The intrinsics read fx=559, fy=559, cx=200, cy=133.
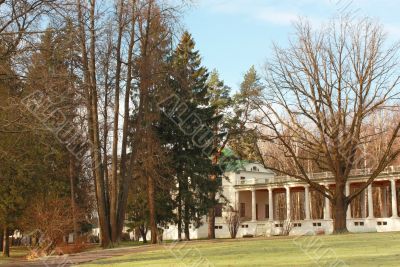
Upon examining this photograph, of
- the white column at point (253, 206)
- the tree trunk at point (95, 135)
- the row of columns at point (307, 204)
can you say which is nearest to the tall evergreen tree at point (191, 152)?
the tree trunk at point (95, 135)

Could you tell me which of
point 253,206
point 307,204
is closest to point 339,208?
point 307,204

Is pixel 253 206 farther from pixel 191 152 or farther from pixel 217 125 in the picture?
pixel 191 152

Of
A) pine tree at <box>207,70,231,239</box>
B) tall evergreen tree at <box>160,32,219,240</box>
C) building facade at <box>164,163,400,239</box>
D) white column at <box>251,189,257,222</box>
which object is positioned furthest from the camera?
white column at <box>251,189,257,222</box>

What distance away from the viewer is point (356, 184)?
56156 mm

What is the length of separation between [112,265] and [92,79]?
12.6 meters

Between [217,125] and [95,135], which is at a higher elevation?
[217,125]

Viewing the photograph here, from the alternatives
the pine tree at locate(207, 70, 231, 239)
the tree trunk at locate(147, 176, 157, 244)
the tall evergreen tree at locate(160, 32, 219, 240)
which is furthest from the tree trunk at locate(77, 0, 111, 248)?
the pine tree at locate(207, 70, 231, 239)

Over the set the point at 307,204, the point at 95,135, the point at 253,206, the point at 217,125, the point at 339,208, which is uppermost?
the point at 217,125

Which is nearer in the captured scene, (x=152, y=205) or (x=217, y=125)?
(x=152, y=205)

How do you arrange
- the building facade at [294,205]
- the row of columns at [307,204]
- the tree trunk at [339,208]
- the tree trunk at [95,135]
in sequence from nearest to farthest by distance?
the tree trunk at [95,135] < the tree trunk at [339,208] < the building facade at [294,205] < the row of columns at [307,204]

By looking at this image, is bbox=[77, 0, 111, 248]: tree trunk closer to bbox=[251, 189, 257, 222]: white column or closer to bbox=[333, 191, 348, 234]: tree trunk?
bbox=[333, 191, 348, 234]: tree trunk

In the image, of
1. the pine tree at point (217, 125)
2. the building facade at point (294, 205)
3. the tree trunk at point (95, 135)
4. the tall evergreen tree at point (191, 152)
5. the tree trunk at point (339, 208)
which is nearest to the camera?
the tree trunk at point (95, 135)

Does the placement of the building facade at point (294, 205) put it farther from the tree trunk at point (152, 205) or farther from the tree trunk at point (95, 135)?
the tree trunk at point (95, 135)

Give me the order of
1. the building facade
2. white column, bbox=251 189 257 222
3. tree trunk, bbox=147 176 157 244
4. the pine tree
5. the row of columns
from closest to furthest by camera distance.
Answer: tree trunk, bbox=147 176 157 244
the pine tree
the building facade
the row of columns
white column, bbox=251 189 257 222
